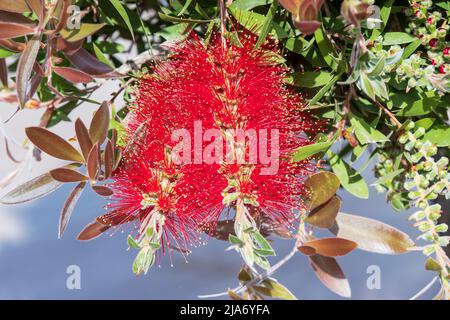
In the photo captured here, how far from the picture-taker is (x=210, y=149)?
508 mm

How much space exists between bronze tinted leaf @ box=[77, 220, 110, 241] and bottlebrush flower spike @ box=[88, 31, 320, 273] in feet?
0.07

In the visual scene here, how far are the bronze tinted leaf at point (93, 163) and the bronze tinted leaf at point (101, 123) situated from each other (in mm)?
15

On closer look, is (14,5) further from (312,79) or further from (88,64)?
(312,79)

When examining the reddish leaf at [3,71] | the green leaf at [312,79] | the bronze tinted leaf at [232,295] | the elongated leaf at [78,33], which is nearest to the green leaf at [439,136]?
the green leaf at [312,79]

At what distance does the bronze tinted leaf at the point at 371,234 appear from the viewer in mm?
574

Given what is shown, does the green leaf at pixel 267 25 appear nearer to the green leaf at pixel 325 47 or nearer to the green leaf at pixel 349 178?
the green leaf at pixel 325 47

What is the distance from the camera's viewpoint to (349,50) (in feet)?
1.93

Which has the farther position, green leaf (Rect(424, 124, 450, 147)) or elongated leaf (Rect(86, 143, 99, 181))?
green leaf (Rect(424, 124, 450, 147))

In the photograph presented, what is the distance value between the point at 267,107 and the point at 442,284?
0.79 feet

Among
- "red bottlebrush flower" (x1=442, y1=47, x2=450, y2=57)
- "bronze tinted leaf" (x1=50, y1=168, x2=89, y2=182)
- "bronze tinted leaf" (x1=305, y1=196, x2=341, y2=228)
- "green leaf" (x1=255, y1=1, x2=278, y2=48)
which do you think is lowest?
"bronze tinted leaf" (x1=305, y1=196, x2=341, y2=228)

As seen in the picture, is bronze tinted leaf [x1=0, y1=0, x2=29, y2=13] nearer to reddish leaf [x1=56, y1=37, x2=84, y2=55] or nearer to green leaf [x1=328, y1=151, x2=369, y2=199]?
reddish leaf [x1=56, y1=37, x2=84, y2=55]

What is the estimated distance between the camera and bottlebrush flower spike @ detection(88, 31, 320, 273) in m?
0.51

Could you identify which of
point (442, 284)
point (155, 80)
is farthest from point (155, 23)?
point (442, 284)

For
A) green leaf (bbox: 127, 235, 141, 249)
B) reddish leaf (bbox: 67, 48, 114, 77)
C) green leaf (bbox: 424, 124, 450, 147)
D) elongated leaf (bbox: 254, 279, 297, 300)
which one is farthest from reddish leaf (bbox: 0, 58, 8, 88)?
green leaf (bbox: 424, 124, 450, 147)
